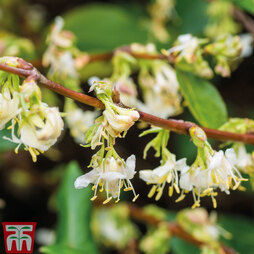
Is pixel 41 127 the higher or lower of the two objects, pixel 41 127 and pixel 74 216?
the higher

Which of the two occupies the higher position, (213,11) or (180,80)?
(213,11)

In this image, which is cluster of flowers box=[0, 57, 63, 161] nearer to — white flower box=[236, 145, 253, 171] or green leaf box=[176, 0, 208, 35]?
white flower box=[236, 145, 253, 171]

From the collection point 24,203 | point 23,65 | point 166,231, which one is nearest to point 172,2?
point 166,231

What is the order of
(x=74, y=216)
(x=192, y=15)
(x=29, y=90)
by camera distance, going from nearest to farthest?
(x=29, y=90) → (x=74, y=216) → (x=192, y=15)

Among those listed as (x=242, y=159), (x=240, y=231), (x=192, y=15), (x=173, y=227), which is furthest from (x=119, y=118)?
(x=240, y=231)

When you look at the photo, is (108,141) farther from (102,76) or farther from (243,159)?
(102,76)

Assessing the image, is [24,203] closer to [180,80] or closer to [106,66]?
[106,66]

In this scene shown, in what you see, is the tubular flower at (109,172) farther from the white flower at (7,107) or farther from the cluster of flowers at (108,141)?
the white flower at (7,107)
